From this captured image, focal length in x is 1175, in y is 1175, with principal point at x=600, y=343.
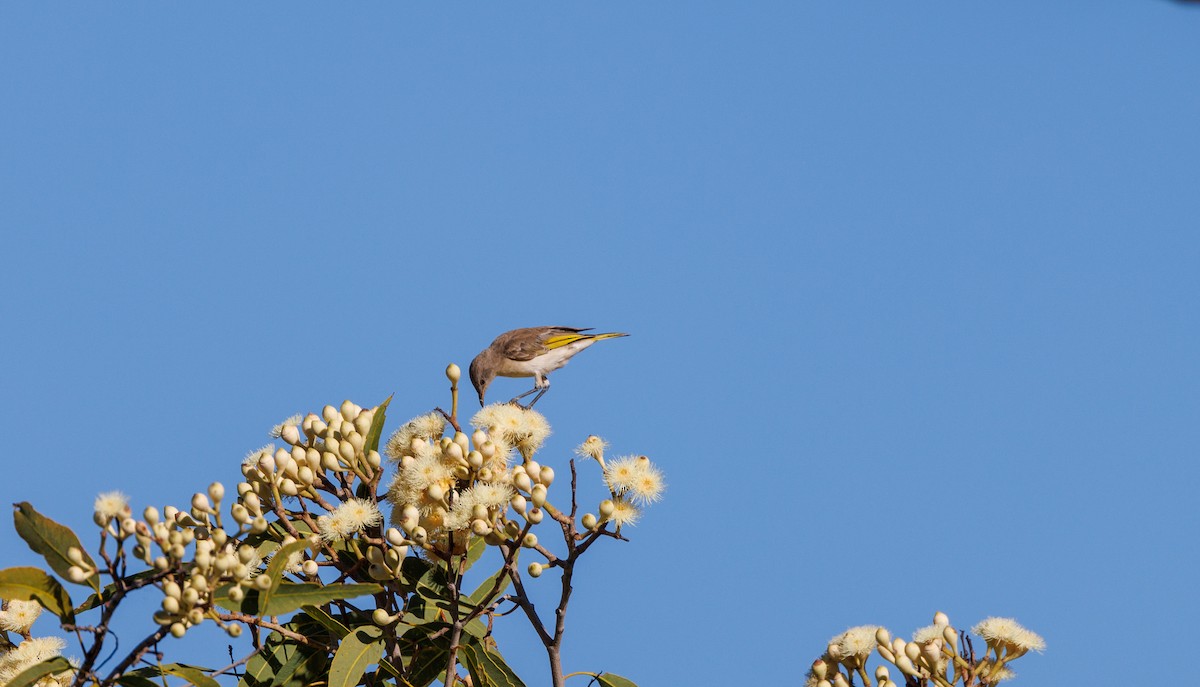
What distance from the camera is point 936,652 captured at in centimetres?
329

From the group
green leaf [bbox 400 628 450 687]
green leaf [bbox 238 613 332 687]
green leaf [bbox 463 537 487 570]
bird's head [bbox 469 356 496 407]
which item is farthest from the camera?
bird's head [bbox 469 356 496 407]

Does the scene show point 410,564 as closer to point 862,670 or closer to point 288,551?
point 288,551

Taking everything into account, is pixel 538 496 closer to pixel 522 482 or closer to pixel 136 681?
pixel 522 482

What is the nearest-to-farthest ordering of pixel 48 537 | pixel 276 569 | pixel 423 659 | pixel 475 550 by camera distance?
1. pixel 48 537
2. pixel 276 569
3. pixel 423 659
4. pixel 475 550

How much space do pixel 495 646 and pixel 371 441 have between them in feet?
2.62

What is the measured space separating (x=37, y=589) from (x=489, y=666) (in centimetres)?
130

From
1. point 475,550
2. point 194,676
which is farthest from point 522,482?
point 194,676

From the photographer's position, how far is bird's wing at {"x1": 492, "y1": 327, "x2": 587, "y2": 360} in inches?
299

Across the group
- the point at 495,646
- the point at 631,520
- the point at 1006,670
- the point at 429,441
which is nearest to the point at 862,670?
the point at 1006,670

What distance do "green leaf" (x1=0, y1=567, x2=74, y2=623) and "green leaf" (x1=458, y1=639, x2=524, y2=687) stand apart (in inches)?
44.4

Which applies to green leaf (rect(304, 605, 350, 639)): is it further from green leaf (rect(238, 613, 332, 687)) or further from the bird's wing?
the bird's wing

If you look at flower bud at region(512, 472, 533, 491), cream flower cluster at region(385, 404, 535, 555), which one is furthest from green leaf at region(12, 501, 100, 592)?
flower bud at region(512, 472, 533, 491)

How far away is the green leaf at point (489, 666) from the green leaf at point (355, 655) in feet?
1.01

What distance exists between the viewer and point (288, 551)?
3008 millimetres
